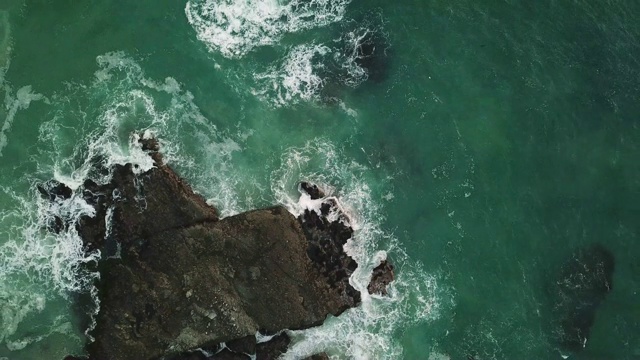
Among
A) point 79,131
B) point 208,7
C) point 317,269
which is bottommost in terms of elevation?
point 317,269

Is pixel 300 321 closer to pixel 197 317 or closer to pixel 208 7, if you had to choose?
pixel 197 317

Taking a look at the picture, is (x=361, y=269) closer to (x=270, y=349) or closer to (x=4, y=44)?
(x=270, y=349)

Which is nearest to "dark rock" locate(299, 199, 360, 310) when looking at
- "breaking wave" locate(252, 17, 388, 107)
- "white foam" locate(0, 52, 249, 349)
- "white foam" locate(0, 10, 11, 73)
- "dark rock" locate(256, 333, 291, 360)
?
"dark rock" locate(256, 333, 291, 360)

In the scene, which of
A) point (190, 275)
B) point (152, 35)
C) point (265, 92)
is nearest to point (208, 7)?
point (152, 35)

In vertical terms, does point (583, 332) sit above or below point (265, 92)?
below

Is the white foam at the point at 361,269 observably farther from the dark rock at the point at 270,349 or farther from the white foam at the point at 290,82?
the white foam at the point at 290,82

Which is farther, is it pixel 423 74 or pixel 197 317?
pixel 423 74

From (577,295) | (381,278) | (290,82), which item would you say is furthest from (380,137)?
(577,295)
